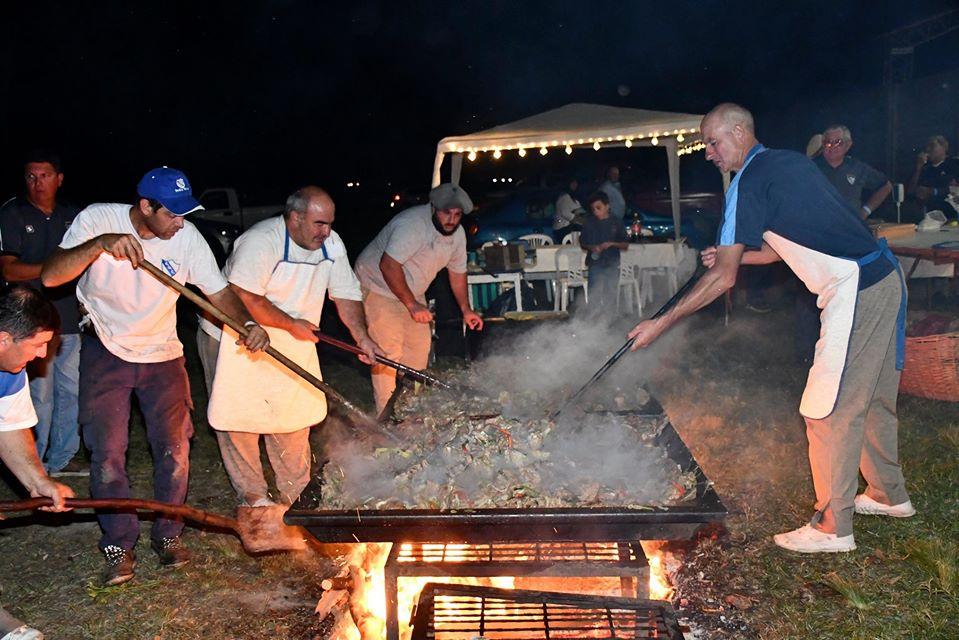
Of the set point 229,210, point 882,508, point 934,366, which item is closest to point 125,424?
point 882,508

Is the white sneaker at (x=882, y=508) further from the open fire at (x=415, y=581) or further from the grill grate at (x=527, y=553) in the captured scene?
the grill grate at (x=527, y=553)

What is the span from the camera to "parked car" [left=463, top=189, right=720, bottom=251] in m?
13.9

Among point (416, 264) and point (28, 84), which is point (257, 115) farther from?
point (416, 264)

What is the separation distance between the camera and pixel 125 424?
4.41m

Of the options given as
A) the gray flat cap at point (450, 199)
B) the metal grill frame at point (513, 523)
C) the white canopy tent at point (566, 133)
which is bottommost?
the metal grill frame at point (513, 523)

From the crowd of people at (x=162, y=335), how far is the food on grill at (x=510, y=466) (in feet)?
2.62

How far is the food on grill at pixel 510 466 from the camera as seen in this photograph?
326 centimetres

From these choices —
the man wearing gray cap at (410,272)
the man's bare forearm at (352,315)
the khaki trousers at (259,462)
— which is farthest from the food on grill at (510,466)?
the man wearing gray cap at (410,272)

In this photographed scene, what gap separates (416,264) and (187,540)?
271 centimetres

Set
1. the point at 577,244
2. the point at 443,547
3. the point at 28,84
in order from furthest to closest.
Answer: the point at 28,84 → the point at 577,244 → the point at 443,547

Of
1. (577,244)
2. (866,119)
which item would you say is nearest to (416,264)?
(577,244)

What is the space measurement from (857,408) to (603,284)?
22.5 feet

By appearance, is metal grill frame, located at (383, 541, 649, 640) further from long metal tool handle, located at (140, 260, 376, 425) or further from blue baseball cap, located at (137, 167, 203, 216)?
blue baseball cap, located at (137, 167, 203, 216)

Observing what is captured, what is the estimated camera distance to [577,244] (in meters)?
12.3
